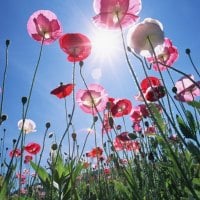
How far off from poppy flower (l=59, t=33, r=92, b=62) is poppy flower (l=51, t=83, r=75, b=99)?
254 millimetres

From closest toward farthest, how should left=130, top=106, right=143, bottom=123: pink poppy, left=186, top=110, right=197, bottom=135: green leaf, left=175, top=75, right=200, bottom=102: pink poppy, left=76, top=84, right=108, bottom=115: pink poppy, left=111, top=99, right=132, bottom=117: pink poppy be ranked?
left=186, top=110, right=197, bottom=135: green leaf, left=175, top=75, right=200, bottom=102: pink poppy, left=76, top=84, right=108, bottom=115: pink poppy, left=111, top=99, right=132, bottom=117: pink poppy, left=130, top=106, right=143, bottom=123: pink poppy

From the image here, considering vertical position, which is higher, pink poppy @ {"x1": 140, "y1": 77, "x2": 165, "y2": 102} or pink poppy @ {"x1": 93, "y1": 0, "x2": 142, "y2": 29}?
pink poppy @ {"x1": 93, "y1": 0, "x2": 142, "y2": 29}

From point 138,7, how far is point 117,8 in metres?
0.16

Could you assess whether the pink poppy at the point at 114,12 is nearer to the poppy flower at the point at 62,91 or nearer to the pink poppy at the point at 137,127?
the poppy flower at the point at 62,91

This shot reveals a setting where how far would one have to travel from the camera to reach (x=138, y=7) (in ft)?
7.76

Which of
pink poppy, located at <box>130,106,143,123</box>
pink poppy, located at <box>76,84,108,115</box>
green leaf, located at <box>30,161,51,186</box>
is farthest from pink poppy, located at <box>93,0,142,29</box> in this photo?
pink poppy, located at <box>130,106,143,123</box>

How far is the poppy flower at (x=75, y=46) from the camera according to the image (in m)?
2.77

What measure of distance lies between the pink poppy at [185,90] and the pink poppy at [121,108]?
0.78 metres

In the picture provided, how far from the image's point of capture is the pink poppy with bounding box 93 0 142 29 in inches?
92.0

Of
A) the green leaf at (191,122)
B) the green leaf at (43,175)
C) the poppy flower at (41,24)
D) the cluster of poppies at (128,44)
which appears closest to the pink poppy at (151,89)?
the cluster of poppies at (128,44)

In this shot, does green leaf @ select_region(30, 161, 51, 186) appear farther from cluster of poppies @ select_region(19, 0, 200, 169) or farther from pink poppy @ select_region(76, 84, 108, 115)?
pink poppy @ select_region(76, 84, 108, 115)

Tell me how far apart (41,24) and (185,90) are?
1500 mm

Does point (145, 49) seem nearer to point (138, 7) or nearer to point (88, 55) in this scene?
point (138, 7)

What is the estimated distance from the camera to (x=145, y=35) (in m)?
2.07
